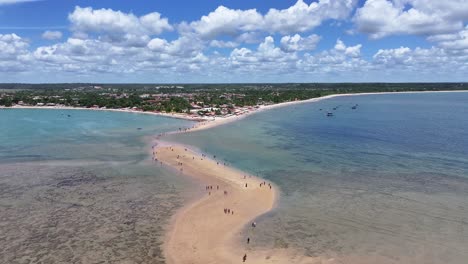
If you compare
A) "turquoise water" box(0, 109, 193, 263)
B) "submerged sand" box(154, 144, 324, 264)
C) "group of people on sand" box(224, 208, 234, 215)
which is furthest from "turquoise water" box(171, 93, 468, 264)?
"turquoise water" box(0, 109, 193, 263)

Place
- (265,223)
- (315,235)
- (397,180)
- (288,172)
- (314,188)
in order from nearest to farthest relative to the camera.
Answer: (315,235) < (265,223) < (314,188) < (397,180) < (288,172)

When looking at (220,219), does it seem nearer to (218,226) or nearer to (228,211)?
(218,226)

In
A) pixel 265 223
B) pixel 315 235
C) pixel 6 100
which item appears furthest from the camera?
pixel 6 100

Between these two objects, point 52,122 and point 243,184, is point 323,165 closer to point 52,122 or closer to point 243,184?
point 243,184

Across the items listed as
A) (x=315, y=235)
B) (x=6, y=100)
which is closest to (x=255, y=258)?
(x=315, y=235)

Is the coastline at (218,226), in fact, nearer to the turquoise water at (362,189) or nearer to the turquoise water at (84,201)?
the turquoise water at (84,201)

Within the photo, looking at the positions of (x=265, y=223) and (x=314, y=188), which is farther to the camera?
(x=314, y=188)
